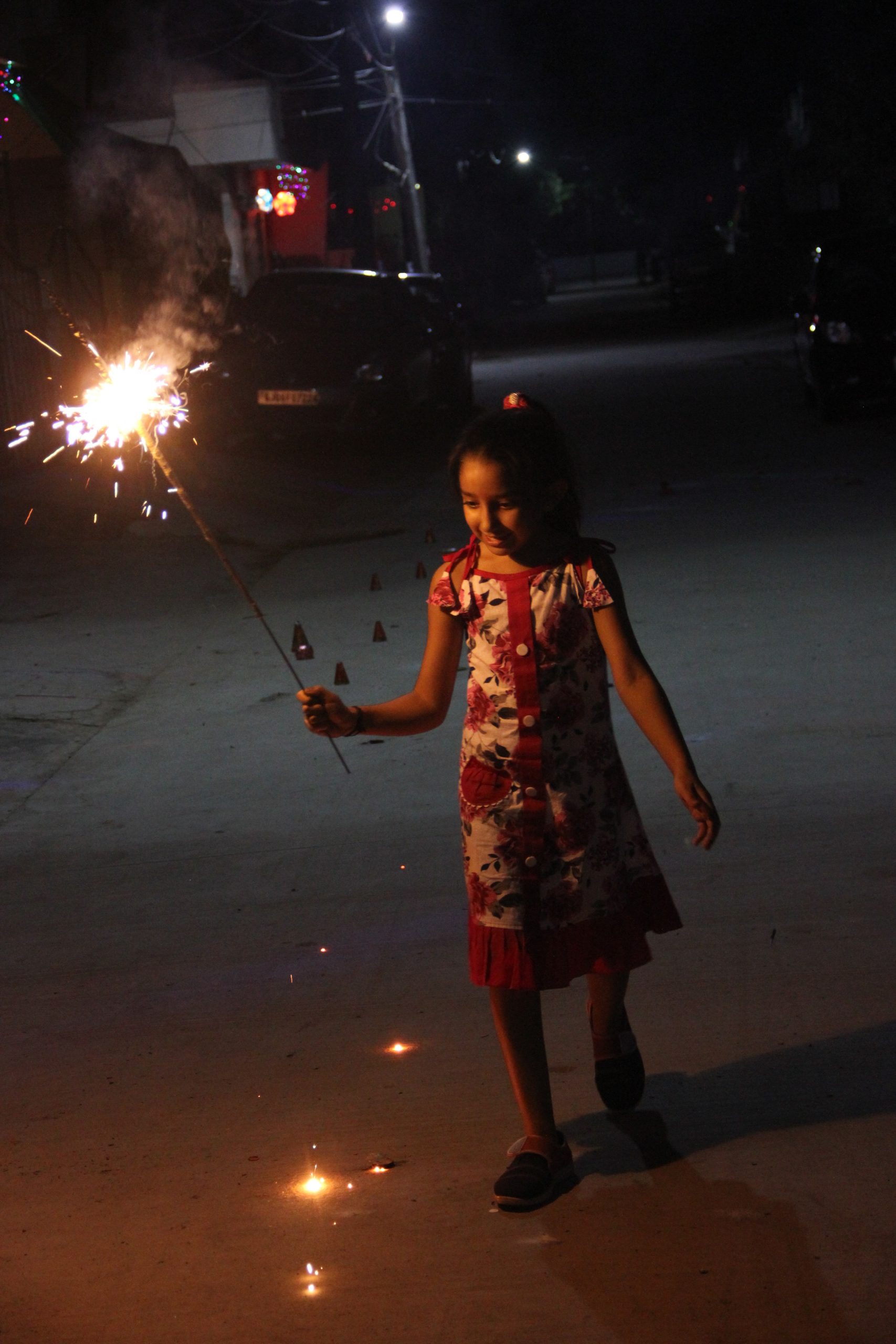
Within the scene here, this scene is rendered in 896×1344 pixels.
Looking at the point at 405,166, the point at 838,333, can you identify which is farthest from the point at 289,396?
the point at 405,166

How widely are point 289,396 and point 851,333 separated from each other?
619 centimetres

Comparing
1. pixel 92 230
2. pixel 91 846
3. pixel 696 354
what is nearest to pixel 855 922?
pixel 91 846

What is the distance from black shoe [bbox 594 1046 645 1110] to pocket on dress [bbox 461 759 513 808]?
722mm

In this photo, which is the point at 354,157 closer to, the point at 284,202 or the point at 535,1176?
the point at 284,202

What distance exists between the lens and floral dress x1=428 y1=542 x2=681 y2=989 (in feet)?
10.4

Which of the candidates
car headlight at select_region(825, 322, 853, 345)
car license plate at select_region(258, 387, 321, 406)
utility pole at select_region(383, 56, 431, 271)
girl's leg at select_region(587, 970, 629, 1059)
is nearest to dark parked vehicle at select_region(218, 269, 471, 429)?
car license plate at select_region(258, 387, 321, 406)

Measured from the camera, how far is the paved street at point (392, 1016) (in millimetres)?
2906

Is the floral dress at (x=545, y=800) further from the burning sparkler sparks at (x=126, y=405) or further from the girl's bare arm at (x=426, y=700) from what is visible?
the burning sparkler sparks at (x=126, y=405)

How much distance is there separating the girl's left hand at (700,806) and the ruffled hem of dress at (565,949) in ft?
0.60

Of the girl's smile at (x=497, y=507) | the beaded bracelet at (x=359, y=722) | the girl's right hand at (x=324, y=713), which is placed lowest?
the beaded bracelet at (x=359, y=722)

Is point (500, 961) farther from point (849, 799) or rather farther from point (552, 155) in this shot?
point (552, 155)

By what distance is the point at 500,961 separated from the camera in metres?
3.16

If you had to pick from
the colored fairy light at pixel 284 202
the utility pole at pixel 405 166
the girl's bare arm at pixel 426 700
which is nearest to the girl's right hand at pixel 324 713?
the girl's bare arm at pixel 426 700

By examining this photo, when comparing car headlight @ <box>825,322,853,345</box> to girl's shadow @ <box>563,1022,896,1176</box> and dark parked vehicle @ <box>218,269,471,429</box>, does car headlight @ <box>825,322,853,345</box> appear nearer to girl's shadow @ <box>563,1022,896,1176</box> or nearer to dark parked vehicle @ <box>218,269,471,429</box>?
dark parked vehicle @ <box>218,269,471,429</box>
